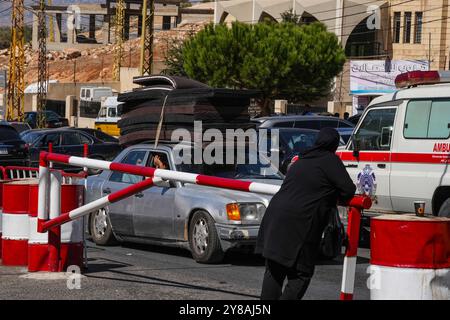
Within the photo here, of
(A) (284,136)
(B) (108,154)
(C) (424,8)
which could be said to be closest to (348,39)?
(C) (424,8)

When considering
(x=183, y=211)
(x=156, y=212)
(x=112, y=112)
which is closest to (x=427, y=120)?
(x=183, y=211)

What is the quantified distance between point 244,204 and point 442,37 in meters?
61.3

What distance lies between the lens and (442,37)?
229 feet

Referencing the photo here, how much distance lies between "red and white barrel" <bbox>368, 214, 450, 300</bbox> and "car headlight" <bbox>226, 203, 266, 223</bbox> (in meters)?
5.09

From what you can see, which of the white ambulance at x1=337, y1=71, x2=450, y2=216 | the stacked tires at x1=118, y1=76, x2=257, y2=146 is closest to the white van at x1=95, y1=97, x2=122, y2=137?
the stacked tires at x1=118, y1=76, x2=257, y2=146

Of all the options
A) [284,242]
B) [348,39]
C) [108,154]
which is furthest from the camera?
[348,39]

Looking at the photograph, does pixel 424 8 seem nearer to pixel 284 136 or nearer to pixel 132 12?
pixel 284 136

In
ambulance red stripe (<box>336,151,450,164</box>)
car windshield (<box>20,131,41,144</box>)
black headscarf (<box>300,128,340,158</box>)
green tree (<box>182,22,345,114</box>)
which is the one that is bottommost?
car windshield (<box>20,131,41,144</box>)

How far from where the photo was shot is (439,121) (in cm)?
1316

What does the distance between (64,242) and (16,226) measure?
1064mm

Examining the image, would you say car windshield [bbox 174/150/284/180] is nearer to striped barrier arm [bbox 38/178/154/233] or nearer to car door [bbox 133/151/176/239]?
car door [bbox 133/151/176/239]

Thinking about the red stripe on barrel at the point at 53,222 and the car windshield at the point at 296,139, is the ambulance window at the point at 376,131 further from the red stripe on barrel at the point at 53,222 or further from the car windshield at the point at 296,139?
the red stripe on barrel at the point at 53,222

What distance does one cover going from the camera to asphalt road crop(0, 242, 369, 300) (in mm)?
8938

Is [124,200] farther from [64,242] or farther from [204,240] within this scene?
[64,242]
